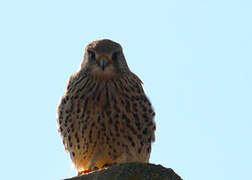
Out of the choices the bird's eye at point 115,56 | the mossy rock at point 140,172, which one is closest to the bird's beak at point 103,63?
the bird's eye at point 115,56

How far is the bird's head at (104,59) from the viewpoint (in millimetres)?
7586

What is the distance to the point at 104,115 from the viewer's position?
7.36m

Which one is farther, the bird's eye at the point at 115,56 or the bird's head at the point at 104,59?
the bird's eye at the point at 115,56

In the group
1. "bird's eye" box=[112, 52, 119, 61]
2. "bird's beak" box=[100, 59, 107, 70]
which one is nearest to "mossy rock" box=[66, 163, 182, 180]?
"bird's beak" box=[100, 59, 107, 70]

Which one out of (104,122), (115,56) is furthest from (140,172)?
(115,56)

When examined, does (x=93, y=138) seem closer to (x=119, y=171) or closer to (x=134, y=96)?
(x=134, y=96)

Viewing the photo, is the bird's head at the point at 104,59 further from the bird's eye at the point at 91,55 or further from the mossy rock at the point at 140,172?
the mossy rock at the point at 140,172

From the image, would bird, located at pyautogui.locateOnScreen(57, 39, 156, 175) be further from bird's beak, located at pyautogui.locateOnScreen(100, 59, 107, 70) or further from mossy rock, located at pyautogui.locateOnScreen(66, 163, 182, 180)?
mossy rock, located at pyautogui.locateOnScreen(66, 163, 182, 180)

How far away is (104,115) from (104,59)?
0.71 meters

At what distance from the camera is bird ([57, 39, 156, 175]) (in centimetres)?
734

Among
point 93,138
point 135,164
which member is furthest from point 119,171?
point 93,138

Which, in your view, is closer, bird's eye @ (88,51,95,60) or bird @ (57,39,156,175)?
bird @ (57,39,156,175)

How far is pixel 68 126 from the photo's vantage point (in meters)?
7.42

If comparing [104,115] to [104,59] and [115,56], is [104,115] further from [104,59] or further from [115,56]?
[115,56]
